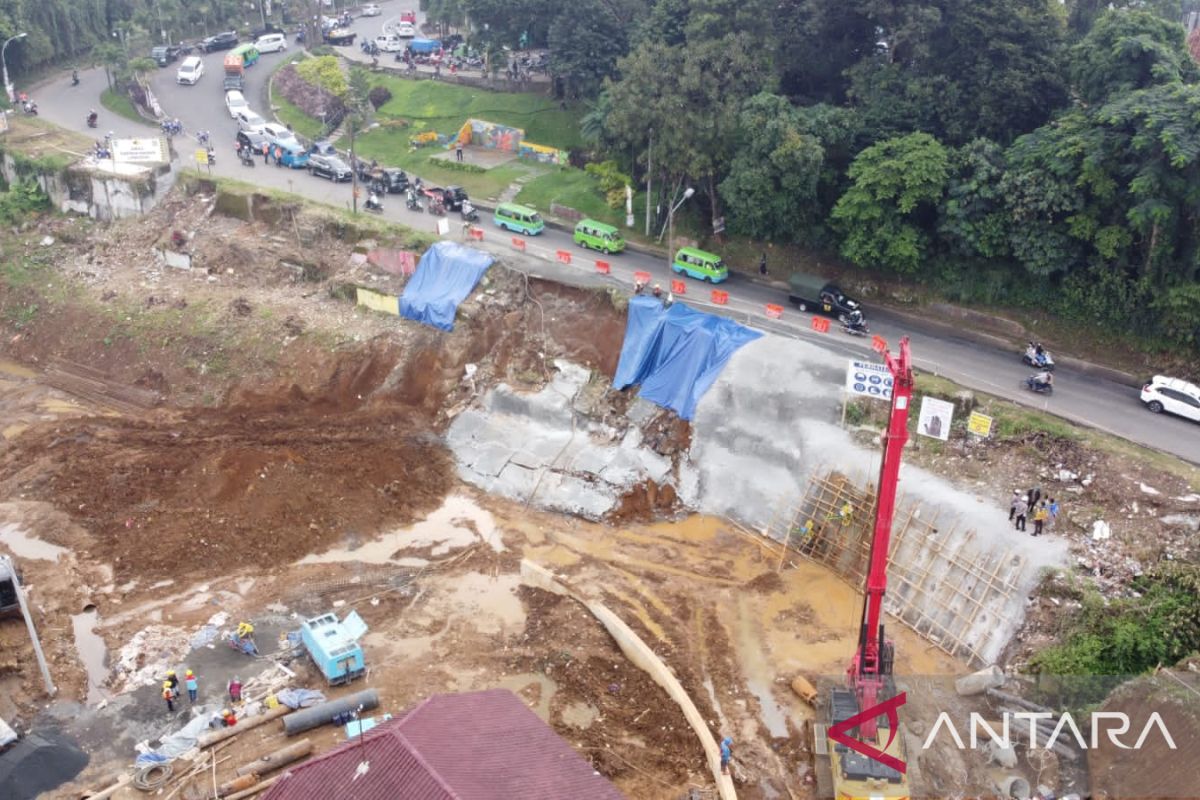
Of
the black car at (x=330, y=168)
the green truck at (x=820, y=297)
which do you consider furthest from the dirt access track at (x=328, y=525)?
the green truck at (x=820, y=297)

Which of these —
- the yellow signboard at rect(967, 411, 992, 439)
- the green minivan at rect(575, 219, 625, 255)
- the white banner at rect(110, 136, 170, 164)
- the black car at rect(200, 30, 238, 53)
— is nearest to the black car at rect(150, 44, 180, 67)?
the black car at rect(200, 30, 238, 53)

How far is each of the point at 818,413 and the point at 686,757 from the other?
51.4 feet

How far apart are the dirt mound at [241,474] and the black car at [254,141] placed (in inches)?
950

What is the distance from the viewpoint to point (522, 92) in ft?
241

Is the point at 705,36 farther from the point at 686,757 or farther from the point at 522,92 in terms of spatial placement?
the point at 686,757

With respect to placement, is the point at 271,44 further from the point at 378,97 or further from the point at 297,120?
the point at 297,120

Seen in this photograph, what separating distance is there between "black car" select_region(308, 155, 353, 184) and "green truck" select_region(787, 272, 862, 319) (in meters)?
28.2

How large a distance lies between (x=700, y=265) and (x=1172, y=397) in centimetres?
2079

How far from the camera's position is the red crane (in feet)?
86.2

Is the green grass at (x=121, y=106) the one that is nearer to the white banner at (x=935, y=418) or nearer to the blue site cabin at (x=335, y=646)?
the blue site cabin at (x=335, y=646)

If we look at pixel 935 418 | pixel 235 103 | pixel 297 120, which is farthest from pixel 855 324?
pixel 235 103

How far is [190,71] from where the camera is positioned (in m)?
79.2

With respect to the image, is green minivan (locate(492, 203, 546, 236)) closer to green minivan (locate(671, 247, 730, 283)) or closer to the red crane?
green minivan (locate(671, 247, 730, 283))

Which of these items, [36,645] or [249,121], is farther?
[249,121]
